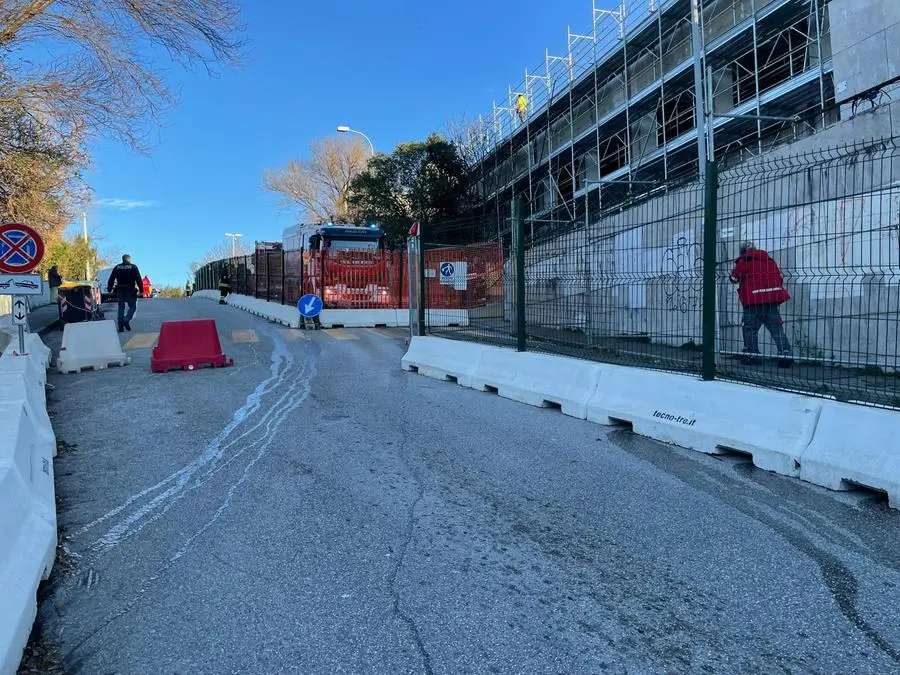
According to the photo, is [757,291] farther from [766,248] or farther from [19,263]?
[19,263]

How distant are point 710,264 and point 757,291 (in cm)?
150

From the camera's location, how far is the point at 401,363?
10.3m

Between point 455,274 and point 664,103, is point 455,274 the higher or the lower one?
the lower one

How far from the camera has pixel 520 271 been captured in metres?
8.09

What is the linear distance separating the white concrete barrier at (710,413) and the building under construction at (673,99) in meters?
2.66

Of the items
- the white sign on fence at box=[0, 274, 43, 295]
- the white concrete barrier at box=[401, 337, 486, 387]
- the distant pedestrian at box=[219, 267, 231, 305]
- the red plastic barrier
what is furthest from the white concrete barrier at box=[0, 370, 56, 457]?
the distant pedestrian at box=[219, 267, 231, 305]

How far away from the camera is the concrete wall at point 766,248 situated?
582 cm

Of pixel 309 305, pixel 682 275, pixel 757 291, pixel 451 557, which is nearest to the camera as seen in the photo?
pixel 451 557

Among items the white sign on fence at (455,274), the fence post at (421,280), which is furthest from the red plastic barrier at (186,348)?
the white sign on fence at (455,274)

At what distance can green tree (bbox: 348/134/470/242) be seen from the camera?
27281 millimetres

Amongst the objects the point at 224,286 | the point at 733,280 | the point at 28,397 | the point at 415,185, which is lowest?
the point at 28,397

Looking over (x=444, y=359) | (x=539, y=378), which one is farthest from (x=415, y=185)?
(x=539, y=378)

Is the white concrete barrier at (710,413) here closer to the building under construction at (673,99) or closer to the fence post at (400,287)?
the building under construction at (673,99)

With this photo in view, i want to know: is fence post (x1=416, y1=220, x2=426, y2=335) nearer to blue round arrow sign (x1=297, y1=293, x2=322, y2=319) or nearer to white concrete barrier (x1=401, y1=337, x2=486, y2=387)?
white concrete barrier (x1=401, y1=337, x2=486, y2=387)
